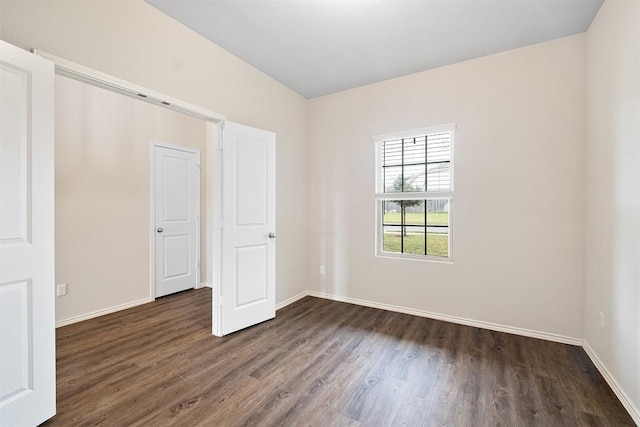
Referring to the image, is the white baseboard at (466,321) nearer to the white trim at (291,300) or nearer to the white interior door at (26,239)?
the white trim at (291,300)

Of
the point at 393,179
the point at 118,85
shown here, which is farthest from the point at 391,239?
the point at 118,85

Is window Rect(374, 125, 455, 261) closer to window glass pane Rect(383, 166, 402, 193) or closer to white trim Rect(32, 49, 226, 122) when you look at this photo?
window glass pane Rect(383, 166, 402, 193)

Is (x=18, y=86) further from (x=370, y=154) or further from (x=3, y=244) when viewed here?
(x=370, y=154)

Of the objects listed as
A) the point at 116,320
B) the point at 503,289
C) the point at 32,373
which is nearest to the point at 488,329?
the point at 503,289

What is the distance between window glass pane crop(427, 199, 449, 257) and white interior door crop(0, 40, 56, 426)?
3296mm

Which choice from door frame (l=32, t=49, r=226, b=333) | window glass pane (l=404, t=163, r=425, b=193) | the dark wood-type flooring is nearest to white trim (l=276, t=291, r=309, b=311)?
the dark wood-type flooring

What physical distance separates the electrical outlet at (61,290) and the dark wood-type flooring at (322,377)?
0.36m

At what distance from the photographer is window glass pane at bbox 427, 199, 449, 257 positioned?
321 centimetres

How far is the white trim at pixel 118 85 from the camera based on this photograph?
1.76m

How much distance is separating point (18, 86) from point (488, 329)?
408 centimetres

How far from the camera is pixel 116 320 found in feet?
10.2

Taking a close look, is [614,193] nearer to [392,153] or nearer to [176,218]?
[392,153]

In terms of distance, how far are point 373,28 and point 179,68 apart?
68.8 inches

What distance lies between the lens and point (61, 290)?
2945mm
